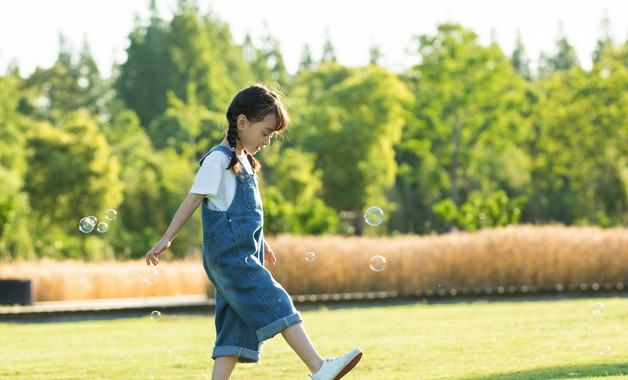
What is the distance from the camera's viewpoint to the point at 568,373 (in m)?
5.90

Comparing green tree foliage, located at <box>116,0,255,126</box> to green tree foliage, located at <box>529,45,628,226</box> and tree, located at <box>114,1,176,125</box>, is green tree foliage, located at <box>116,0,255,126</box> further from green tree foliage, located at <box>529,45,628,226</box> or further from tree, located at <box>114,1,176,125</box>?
green tree foliage, located at <box>529,45,628,226</box>

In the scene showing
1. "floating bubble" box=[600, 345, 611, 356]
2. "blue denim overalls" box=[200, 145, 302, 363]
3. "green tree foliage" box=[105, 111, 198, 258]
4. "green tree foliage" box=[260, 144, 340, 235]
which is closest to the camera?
"blue denim overalls" box=[200, 145, 302, 363]

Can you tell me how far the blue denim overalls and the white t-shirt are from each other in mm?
32

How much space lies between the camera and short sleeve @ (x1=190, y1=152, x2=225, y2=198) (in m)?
4.42

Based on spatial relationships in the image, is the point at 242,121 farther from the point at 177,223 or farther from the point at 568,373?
the point at 568,373

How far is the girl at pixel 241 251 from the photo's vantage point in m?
4.37

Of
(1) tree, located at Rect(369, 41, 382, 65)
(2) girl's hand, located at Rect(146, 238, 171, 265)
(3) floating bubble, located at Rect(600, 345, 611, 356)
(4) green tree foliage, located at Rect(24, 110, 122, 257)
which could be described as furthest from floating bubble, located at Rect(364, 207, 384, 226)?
(1) tree, located at Rect(369, 41, 382, 65)

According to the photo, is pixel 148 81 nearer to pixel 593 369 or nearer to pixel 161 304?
pixel 161 304

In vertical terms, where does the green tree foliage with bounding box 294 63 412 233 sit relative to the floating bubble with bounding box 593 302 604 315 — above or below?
above

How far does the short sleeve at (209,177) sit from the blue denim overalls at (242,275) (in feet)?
0.34

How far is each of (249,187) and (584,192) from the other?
4709 centimetres

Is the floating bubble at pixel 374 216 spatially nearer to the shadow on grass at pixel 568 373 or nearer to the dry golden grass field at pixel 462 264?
the shadow on grass at pixel 568 373

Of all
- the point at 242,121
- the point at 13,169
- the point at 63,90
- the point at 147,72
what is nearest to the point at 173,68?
the point at 147,72

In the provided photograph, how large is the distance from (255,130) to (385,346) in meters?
4.19
